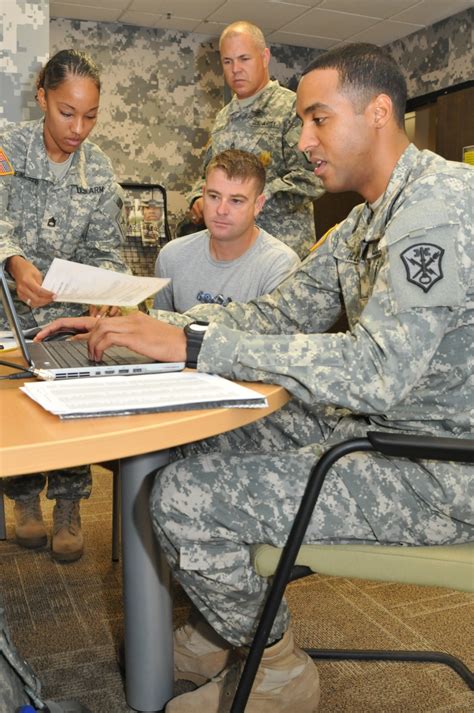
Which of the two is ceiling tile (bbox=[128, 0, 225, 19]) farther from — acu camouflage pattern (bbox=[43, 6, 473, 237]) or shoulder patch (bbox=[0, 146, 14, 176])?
shoulder patch (bbox=[0, 146, 14, 176])

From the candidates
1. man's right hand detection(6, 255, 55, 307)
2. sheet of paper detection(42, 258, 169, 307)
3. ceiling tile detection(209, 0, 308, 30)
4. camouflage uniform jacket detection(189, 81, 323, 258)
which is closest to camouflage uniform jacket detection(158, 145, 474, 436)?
sheet of paper detection(42, 258, 169, 307)

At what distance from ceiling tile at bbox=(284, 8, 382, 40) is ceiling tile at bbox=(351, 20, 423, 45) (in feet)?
0.28

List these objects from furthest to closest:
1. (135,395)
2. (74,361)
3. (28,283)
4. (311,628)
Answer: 1. (311,628)
2. (28,283)
3. (74,361)
4. (135,395)

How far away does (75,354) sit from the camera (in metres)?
1.28

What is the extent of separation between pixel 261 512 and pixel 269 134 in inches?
85.6

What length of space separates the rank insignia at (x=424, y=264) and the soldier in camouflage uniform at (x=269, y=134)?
1806 millimetres

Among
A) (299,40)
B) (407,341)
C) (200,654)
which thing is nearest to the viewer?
(407,341)

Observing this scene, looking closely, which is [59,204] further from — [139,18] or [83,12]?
[139,18]

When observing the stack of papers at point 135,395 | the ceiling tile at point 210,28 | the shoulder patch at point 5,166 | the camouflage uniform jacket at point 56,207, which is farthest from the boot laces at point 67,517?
the ceiling tile at point 210,28

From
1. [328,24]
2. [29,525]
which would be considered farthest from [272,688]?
[328,24]

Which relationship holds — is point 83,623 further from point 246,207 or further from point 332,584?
point 246,207

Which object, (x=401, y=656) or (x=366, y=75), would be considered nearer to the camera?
(x=366, y=75)

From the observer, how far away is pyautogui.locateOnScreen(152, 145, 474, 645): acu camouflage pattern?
1.06 meters

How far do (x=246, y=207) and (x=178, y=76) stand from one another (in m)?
4.40
